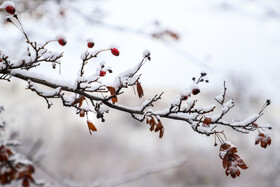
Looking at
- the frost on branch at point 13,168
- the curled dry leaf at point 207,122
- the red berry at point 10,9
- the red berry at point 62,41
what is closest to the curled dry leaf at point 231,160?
the curled dry leaf at point 207,122

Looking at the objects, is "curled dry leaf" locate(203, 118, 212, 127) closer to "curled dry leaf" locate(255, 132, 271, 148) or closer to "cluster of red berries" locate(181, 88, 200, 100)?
"cluster of red berries" locate(181, 88, 200, 100)

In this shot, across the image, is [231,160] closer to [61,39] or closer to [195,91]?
[195,91]

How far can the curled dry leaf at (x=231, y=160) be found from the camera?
1465 mm

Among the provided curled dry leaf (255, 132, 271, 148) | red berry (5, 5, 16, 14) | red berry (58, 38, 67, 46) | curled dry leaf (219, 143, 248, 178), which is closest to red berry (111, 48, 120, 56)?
red berry (58, 38, 67, 46)

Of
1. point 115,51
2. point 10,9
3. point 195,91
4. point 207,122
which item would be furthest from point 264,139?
point 10,9

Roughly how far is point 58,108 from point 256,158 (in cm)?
1859

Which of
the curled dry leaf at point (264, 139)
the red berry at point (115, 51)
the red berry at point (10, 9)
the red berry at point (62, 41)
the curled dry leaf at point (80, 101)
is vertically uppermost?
the red berry at point (115, 51)

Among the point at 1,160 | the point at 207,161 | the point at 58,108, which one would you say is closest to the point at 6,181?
the point at 1,160

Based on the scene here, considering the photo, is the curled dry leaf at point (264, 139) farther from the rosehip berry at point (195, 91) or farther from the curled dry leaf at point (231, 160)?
the rosehip berry at point (195, 91)

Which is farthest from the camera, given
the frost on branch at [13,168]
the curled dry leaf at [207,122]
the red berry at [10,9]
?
the frost on branch at [13,168]

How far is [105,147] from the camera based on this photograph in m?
21.3

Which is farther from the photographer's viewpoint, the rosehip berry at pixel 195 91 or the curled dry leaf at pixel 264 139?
the curled dry leaf at pixel 264 139

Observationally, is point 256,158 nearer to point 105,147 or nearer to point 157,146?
point 157,146

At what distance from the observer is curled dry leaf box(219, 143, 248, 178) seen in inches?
57.7
